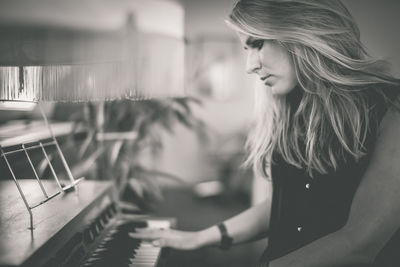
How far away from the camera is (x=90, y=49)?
4.18 feet

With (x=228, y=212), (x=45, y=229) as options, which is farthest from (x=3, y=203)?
(x=228, y=212)

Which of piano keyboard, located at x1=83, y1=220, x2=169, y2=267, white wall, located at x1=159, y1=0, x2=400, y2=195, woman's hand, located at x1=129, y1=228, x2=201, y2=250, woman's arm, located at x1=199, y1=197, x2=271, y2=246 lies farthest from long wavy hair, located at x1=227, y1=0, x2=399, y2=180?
white wall, located at x1=159, y1=0, x2=400, y2=195

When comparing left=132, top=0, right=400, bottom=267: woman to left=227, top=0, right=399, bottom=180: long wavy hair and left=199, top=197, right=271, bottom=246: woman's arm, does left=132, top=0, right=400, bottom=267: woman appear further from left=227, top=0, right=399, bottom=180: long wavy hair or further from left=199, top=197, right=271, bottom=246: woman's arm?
left=199, top=197, right=271, bottom=246: woman's arm

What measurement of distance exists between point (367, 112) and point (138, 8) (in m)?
0.97

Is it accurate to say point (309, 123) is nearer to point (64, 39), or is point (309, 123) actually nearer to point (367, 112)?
point (367, 112)

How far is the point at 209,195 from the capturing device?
17.5 feet

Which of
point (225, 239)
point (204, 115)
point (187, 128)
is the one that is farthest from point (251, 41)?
point (204, 115)

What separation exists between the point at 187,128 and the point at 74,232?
4.22 ft

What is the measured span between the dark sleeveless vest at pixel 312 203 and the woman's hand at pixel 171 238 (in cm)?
25

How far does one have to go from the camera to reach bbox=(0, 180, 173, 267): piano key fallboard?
966 mm

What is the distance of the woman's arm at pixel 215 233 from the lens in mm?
1425

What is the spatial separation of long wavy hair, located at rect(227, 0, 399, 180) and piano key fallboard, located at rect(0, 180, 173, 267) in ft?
2.11

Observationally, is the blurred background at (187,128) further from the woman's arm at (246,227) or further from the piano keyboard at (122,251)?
the piano keyboard at (122,251)

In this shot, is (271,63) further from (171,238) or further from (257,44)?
(171,238)
